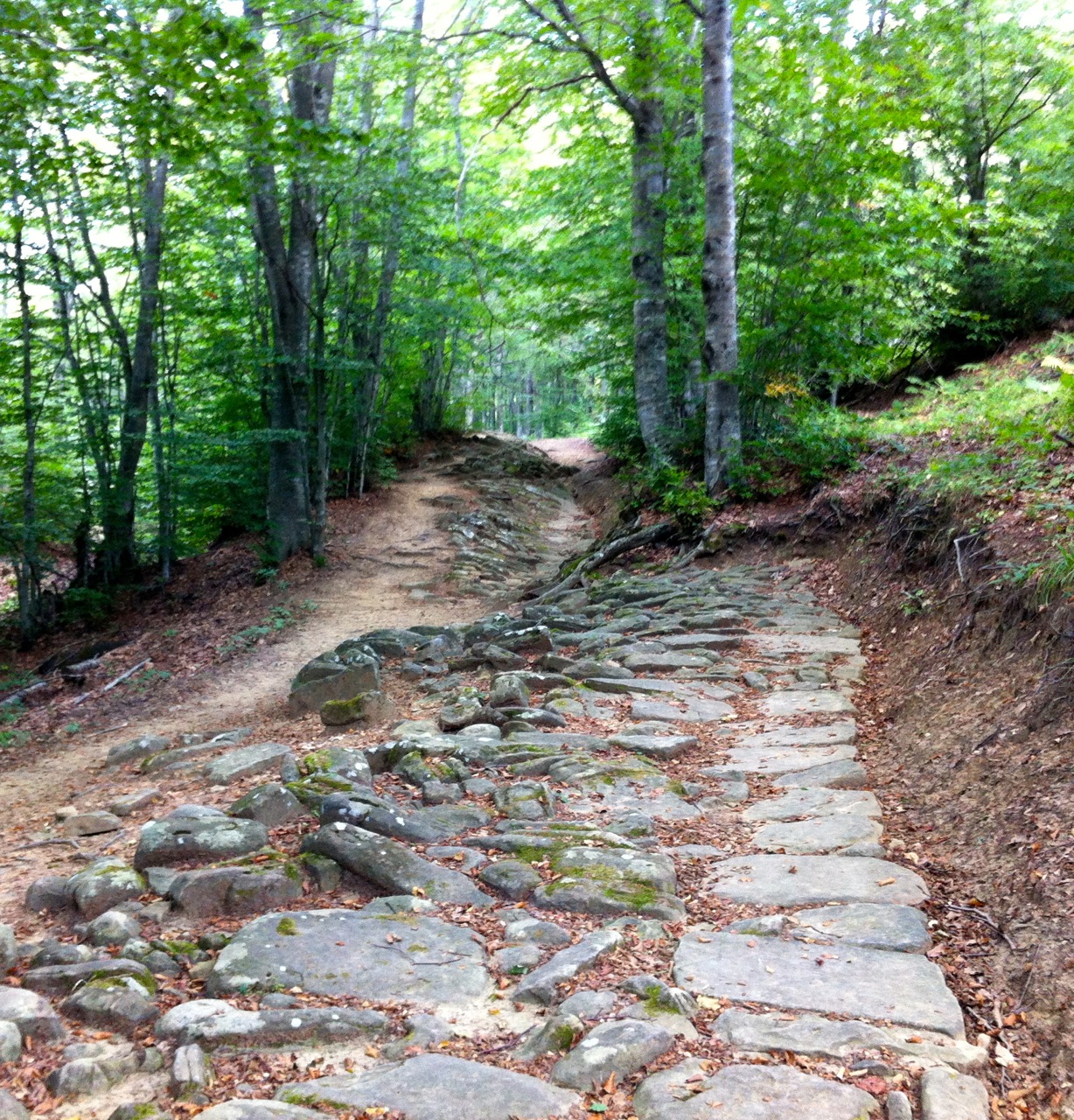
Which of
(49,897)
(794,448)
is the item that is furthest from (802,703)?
(794,448)

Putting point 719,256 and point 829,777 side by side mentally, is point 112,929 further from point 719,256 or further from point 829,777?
point 719,256

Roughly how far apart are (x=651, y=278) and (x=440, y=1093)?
1265 cm

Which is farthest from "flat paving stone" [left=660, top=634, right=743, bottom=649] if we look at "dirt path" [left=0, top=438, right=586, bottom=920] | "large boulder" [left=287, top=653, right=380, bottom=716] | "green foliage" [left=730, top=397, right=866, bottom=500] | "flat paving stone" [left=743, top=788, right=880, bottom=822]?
"green foliage" [left=730, top=397, right=866, bottom=500]

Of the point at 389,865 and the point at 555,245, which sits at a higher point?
the point at 555,245

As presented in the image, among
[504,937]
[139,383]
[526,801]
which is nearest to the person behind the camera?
[504,937]

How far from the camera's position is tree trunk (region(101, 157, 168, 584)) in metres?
13.3

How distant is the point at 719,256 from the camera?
11.0 meters

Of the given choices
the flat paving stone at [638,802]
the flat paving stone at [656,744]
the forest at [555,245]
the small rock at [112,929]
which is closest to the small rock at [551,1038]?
the small rock at [112,929]

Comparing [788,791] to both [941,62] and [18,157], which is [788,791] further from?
[941,62]

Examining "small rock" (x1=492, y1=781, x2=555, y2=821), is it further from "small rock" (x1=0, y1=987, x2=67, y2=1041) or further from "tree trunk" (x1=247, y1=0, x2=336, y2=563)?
"tree trunk" (x1=247, y1=0, x2=336, y2=563)

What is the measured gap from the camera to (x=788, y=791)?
461 cm

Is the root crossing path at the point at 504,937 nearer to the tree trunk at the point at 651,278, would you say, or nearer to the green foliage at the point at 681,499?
the green foliage at the point at 681,499

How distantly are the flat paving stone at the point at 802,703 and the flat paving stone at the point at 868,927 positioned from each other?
2.45 meters

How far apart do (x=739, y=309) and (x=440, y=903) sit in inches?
421
